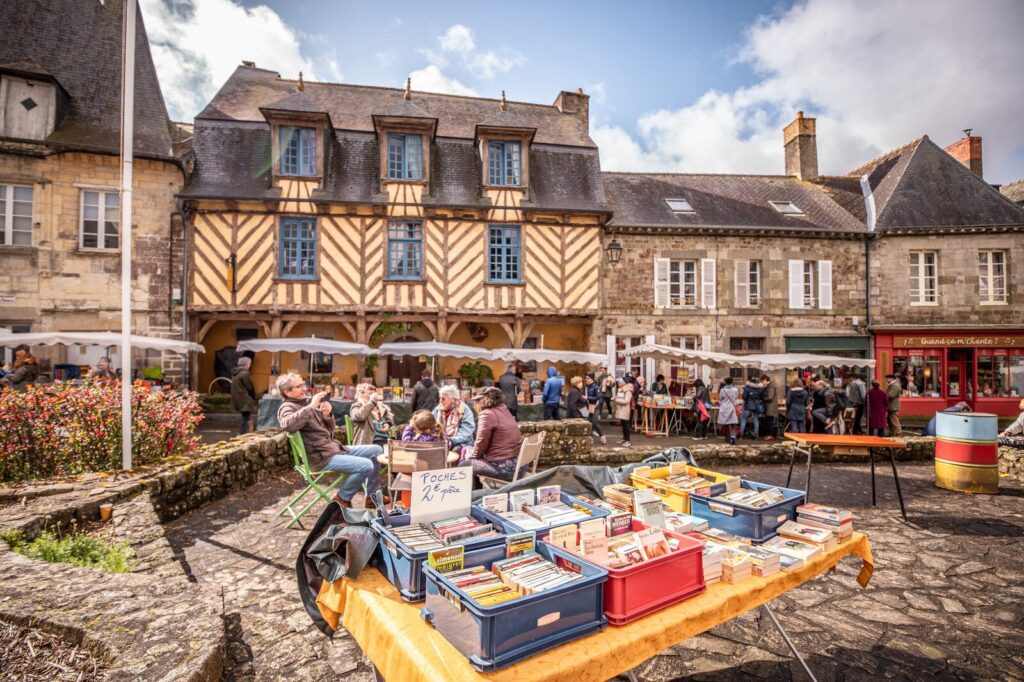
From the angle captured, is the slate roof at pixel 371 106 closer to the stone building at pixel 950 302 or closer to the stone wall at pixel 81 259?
the stone wall at pixel 81 259

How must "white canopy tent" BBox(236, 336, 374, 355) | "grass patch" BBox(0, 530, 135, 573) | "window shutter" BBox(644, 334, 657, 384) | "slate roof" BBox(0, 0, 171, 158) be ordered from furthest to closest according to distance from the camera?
"window shutter" BBox(644, 334, 657, 384) < "slate roof" BBox(0, 0, 171, 158) < "white canopy tent" BBox(236, 336, 374, 355) < "grass patch" BBox(0, 530, 135, 573)

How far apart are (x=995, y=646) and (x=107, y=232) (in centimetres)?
1609

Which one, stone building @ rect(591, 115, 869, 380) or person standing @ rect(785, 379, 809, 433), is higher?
stone building @ rect(591, 115, 869, 380)

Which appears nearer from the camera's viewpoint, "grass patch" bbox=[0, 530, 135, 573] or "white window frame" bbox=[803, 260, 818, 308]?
"grass patch" bbox=[0, 530, 135, 573]

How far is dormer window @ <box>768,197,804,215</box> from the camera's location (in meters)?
16.4

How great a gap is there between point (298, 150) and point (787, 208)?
48.3 feet

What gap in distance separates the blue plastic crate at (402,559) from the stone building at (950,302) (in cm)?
1717

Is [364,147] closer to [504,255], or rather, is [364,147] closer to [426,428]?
[504,255]

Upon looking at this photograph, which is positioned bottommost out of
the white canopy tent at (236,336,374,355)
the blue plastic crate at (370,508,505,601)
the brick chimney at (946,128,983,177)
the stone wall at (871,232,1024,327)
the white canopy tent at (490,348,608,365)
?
the blue plastic crate at (370,508,505,601)

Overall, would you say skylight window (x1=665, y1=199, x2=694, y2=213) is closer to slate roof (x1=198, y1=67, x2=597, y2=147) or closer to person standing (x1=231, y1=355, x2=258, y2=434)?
slate roof (x1=198, y1=67, x2=597, y2=147)

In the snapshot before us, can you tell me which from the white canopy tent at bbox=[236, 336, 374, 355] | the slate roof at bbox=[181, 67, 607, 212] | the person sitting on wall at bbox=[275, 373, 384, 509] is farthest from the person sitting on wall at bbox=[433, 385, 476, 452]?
the slate roof at bbox=[181, 67, 607, 212]

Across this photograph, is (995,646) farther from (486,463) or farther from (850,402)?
(850,402)

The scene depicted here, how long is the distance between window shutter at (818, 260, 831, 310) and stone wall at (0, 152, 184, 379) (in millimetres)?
17554

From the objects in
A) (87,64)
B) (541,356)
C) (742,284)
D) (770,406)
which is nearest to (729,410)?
(770,406)
